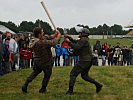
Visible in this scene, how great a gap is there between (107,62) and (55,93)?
1492cm

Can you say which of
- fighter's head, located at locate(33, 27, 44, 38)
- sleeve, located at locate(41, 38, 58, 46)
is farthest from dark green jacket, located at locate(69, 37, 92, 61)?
fighter's head, located at locate(33, 27, 44, 38)

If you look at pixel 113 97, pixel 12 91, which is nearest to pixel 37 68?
pixel 12 91

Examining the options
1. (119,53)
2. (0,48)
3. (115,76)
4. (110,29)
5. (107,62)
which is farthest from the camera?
(110,29)

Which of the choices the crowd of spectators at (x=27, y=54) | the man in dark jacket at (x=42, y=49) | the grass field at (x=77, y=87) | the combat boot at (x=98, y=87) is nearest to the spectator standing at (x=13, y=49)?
the crowd of spectators at (x=27, y=54)

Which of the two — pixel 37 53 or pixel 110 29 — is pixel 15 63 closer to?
pixel 37 53

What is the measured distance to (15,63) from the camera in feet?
58.2

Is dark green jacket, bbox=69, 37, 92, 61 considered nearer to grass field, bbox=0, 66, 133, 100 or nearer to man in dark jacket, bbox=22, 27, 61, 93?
man in dark jacket, bbox=22, 27, 61, 93

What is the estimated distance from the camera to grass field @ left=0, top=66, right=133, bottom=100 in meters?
10.1

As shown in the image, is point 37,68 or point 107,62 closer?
point 37,68

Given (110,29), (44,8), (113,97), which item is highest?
(110,29)

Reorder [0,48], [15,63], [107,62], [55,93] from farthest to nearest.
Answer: [107,62] < [15,63] < [0,48] < [55,93]

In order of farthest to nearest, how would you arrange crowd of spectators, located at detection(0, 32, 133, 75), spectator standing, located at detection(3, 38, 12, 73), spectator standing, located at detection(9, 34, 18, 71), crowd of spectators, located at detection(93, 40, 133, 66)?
1. crowd of spectators, located at detection(93, 40, 133, 66)
2. spectator standing, located at detection(9, 34, 18, 71)
3. crowd of spectators, located at detection(0, 32, 133, 75)
4. spectator standing, located at detection(3, 38, 12, 73)

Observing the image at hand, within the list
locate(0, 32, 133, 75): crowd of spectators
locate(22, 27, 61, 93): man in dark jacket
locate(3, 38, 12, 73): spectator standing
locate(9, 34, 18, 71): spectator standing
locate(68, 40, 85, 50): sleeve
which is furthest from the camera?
locate(9, 34, 18, 71): spectator standing

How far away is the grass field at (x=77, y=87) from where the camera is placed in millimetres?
10062
